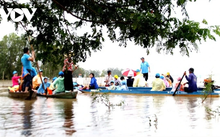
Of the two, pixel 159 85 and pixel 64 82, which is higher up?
pixel 64 82

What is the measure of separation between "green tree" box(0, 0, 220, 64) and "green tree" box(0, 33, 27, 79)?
4605 centimetres

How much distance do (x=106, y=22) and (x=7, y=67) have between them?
158 feet

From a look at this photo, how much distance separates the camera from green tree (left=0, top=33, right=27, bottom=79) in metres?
52.8

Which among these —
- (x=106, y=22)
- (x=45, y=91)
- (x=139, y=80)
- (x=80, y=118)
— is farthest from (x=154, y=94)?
(x=106, y=22)

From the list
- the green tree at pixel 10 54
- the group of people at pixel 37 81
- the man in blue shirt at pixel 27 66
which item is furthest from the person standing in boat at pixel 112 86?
the green tree at pixel 10 54

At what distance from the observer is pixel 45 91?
17.2 m

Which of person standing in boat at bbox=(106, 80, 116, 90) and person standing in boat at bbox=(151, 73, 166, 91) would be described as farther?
person standing in boat at bbox=(106, 80, 116, 90)

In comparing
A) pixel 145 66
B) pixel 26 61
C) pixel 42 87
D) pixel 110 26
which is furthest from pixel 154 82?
pixel 110 26

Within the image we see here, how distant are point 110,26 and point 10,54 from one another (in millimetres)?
47665

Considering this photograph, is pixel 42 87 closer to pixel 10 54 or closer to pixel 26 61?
pixel 26 61

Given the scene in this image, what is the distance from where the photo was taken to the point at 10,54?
176 feet

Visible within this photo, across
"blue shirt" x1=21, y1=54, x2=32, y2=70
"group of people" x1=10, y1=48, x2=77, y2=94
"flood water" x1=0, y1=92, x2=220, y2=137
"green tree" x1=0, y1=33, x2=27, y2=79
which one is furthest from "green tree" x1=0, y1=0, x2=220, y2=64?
"green tree" x1=0, y1=33, x2=27, y2=79

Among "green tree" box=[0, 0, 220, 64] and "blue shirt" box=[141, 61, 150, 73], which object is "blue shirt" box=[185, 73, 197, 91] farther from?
"green tree" box=[0, 0, 220, 64]

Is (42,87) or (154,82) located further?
(154,82)
